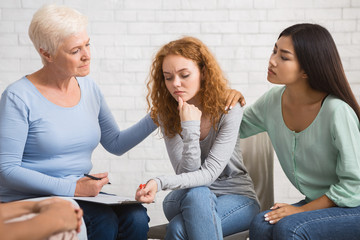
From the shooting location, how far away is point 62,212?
1.19 metres

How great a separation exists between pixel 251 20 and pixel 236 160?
1.52 m

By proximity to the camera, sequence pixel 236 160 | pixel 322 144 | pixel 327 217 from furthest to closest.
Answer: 1. pixel 236 160
2. pixel 322 144
3. pixel 327 217

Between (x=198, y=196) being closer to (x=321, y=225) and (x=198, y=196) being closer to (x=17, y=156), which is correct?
(x=321, y=225)

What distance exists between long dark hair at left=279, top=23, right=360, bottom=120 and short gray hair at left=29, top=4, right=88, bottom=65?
0.91 m

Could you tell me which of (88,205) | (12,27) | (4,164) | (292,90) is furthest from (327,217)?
(12,27)

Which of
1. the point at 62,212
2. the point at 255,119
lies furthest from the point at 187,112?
the point at 62,212

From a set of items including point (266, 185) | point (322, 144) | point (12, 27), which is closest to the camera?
point (322, 144)

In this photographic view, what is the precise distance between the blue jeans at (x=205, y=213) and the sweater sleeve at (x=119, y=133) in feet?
1.19

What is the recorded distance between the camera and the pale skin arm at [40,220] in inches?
42.2

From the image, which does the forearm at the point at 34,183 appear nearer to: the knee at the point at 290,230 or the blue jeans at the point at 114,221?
the blue jeans at the point at 114,221

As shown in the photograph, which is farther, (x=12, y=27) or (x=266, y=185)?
(x=12, y=27)

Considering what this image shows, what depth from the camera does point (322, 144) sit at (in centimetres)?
190

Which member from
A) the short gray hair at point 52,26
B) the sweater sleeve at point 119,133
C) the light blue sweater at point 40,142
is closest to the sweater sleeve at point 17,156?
the light blue sweater at point 40,142

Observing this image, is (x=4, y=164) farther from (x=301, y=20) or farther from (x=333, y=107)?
(x=301, y=20)
